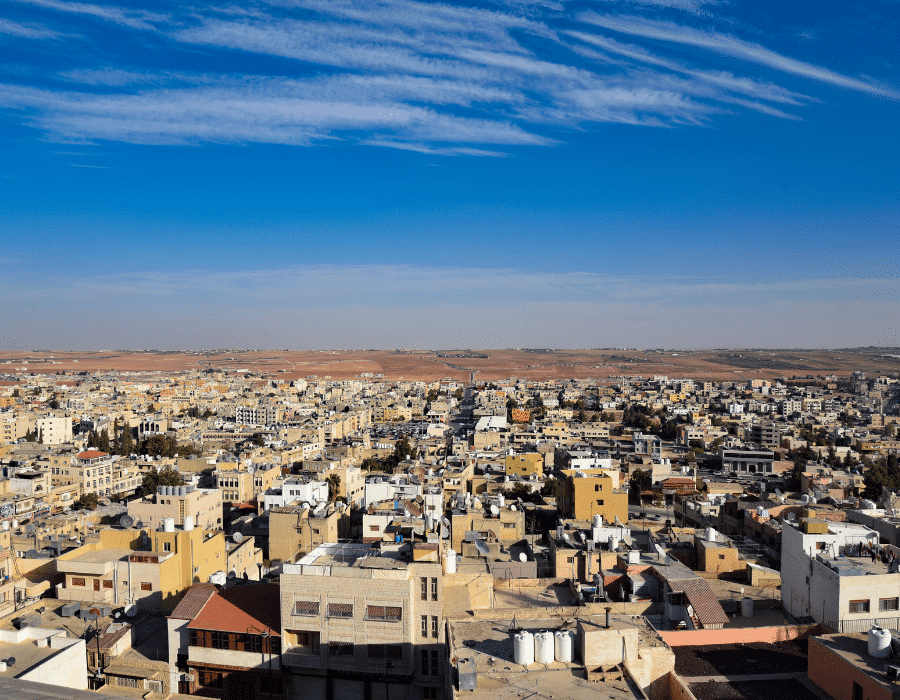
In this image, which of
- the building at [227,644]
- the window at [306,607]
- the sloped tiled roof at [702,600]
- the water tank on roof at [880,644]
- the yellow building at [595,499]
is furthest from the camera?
the yellow building at [595,499]

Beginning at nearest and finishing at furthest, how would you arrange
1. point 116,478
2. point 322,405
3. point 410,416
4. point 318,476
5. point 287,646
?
point 287,646 → point 318,476 → point 116,478 → point 410,416 → point 322,405

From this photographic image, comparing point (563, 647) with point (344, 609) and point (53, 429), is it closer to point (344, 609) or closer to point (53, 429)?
point (344, 609)

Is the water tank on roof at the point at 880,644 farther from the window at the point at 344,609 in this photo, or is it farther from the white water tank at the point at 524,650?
the window at the point at 344,609

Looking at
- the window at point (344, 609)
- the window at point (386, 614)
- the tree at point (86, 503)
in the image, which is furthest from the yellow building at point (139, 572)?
the tree at point (86, 503)

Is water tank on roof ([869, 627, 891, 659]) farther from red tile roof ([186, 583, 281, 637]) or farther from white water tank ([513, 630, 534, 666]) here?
red tile roof ([186, 583, 281, 637])

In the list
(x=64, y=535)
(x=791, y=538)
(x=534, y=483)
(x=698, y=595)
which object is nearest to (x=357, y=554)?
(x=698, y=595)

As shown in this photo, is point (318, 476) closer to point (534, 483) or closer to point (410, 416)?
point (534, 483)
